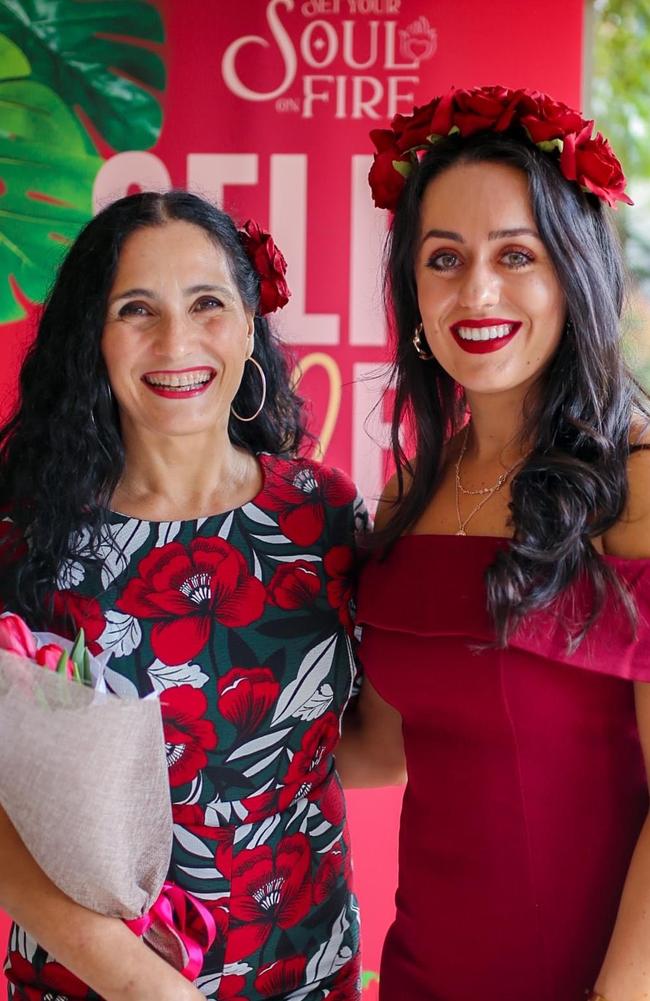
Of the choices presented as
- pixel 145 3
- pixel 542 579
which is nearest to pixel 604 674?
pixel 542 579

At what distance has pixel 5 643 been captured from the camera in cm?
154

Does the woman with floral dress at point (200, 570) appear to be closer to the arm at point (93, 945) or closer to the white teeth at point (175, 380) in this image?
the white teeth at point (175, 380)

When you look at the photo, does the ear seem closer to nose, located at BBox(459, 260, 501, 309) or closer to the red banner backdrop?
nose, located at BBox(459, 260, 501, 309)

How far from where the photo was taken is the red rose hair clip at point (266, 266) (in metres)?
2.16

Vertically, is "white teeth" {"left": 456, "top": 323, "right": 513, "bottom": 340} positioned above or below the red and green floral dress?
above

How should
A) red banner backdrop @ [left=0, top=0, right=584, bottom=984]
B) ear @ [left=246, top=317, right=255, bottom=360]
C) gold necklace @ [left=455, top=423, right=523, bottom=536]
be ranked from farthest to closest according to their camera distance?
red banner backdrop @ [left=0, top=0, right=584, bottom=984], ear @ [left=246, top=317, right=255, bottom=360], gold necklace @ [left=455, top=423, right=523, bottom=536]

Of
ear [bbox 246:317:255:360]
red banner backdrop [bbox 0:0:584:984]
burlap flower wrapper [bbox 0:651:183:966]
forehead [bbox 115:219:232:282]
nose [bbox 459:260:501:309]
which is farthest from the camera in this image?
red banner backdrop [bbox 0:0:584:984]

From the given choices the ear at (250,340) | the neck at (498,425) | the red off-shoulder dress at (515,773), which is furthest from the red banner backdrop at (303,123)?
the red off-shoulder dress at (515,773)

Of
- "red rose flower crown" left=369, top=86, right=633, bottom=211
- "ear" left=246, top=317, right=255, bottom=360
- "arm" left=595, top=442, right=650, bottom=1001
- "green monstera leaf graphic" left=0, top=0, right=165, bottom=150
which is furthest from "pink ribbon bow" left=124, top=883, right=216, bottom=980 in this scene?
"green monstera leaf graphic" left=0, top=0, right=165, bottom=150

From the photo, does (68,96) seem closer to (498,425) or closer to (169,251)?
(169,251)

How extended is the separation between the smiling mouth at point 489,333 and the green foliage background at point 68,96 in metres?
1.48

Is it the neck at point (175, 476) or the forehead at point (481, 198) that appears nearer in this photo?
the forehead at point (481, 198)

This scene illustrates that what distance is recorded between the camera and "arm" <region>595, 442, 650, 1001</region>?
1628 millimetres

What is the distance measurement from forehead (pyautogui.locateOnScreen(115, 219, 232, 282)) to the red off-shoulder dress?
2.13 ft
